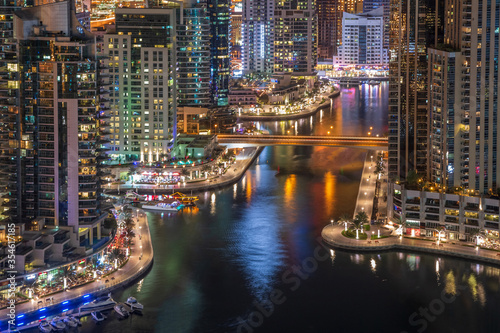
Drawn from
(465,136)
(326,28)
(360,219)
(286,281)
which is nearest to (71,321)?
(286,281)

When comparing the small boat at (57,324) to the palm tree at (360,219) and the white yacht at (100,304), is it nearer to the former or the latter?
the white yacht at (100,304)

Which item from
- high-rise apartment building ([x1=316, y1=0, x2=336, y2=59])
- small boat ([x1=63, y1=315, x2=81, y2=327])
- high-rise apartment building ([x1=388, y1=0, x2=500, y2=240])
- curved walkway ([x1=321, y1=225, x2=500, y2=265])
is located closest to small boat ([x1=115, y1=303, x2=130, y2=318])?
small boat ([x1=63, y1=315, x2=81, y2=327])

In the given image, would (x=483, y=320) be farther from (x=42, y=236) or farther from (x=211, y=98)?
(x=211, y=98)

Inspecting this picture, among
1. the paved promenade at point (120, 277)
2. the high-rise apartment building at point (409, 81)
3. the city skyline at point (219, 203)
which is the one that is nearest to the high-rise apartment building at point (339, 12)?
the city skyline at point (219, 203)

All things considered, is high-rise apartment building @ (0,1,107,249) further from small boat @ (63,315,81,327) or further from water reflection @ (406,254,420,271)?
water reflection @ (406,254,420,271)

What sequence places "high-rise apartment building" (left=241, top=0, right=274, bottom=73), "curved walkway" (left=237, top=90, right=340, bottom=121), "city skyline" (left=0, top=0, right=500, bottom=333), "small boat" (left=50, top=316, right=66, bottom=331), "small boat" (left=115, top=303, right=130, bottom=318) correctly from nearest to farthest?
"small boat" (left=50, top=316, right=66, bottom=331), "small boat" (left=115, top=303, right=130, bottom=318), "city skyline" (left=0, top=0, right=500, bottom=333), "curved walkway" (left=237, top=90, right=340, bottom=121), "high-rise apartment building" (left=241, top=0, right=274, bottom=73)
